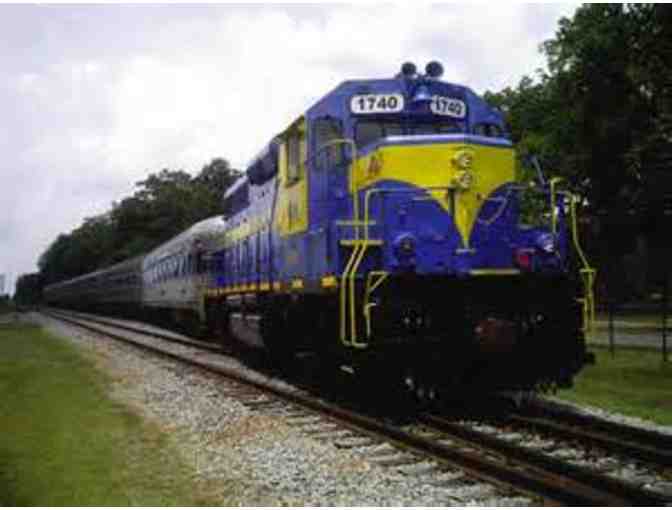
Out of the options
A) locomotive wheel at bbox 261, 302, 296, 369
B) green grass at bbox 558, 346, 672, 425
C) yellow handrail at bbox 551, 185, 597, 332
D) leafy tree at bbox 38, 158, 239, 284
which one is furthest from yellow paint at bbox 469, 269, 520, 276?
leafy tree at bbox 38, 158, 239, 284

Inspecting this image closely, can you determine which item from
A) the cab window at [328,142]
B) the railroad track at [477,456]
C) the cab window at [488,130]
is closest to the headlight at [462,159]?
the cab window at [488,130]

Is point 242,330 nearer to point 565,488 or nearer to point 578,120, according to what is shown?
point 565,488

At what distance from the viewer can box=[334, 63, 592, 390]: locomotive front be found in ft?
39.0

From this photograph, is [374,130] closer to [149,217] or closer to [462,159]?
[462,159]

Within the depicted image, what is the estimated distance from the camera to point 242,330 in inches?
750

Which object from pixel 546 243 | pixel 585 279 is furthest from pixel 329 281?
pixel 585 279

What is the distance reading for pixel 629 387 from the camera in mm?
15406

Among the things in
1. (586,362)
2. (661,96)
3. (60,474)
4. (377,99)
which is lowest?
(60,474)

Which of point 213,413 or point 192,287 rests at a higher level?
point 192,287

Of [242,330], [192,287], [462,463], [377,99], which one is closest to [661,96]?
[192,287]

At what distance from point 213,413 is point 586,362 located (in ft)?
16.4

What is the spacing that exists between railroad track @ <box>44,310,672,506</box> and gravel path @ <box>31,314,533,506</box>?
21cm

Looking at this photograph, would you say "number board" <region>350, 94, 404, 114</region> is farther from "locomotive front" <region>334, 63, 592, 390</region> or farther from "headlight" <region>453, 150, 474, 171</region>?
"headlight" <region>453, 150, 474, 171</region>

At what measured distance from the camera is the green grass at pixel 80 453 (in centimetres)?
852
